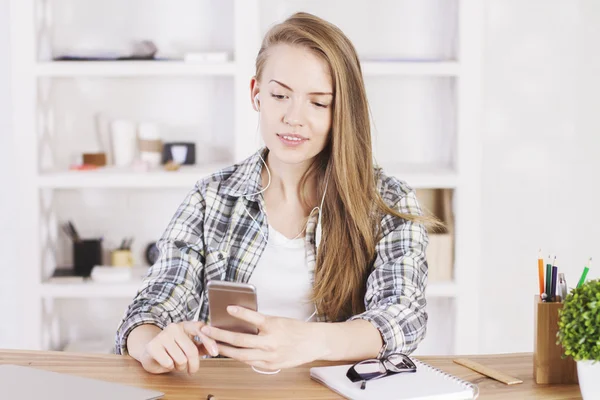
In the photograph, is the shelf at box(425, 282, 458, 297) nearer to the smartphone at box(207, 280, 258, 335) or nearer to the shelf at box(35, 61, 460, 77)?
the shelf at box(35, 61, 460, 77)

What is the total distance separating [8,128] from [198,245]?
5.27ft

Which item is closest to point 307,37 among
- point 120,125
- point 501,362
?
point 501,362

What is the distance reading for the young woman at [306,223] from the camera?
1722 millimetres

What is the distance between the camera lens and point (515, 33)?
3225mm

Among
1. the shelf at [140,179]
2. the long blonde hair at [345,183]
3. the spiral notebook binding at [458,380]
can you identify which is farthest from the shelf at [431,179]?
the spiral notebook binding at [458,380]

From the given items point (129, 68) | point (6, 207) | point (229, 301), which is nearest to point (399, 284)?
point (229, 301)

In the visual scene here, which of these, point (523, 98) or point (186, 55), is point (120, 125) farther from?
point (523, 98)

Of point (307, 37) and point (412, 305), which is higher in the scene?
point (307, 37)

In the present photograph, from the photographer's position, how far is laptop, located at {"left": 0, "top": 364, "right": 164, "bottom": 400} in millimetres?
1272

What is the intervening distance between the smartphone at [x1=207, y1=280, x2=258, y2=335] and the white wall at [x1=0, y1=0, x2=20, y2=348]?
6.90ft

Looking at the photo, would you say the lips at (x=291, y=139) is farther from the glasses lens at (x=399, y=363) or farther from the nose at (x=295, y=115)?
the glasses lens at (x=399, y=363)

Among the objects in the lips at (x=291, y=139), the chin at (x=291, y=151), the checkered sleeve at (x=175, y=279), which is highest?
the lips at (x=291, y=139)

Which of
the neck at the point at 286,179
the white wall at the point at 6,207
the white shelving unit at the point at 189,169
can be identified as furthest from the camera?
the white wall at the point at 6,207

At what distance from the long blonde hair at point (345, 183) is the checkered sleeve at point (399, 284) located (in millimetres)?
32
